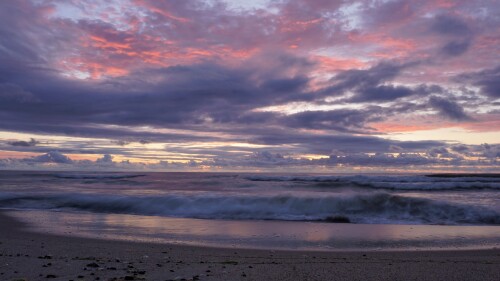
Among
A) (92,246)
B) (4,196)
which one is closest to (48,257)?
(92,246)

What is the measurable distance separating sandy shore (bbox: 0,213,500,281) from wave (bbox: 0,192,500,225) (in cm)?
741

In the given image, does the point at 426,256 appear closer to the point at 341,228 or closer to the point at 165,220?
the point at 341,228

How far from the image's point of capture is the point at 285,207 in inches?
739

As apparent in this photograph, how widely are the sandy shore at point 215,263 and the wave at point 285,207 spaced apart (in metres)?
7.41

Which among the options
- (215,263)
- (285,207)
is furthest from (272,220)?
(215,263)

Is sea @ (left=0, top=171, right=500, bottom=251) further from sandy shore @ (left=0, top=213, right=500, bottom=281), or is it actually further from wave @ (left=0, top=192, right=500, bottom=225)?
sandy shore @ (left=0, top=213, right=500, bottom=281)

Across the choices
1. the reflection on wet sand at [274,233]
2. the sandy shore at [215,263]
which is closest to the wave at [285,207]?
the reflection on wet sand at [274,233]

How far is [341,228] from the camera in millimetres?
13430

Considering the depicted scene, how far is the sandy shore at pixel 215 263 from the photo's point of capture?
20.0 feet

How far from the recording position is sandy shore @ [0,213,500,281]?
6.10 meters

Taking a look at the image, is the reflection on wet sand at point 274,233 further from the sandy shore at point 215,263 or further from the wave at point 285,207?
the wave at point 285,207

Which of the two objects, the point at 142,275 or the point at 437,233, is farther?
the point at 437,233

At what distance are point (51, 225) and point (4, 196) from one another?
1157 cm

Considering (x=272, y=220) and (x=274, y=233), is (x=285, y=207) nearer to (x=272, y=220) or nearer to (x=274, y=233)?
(x=272, y=220)
